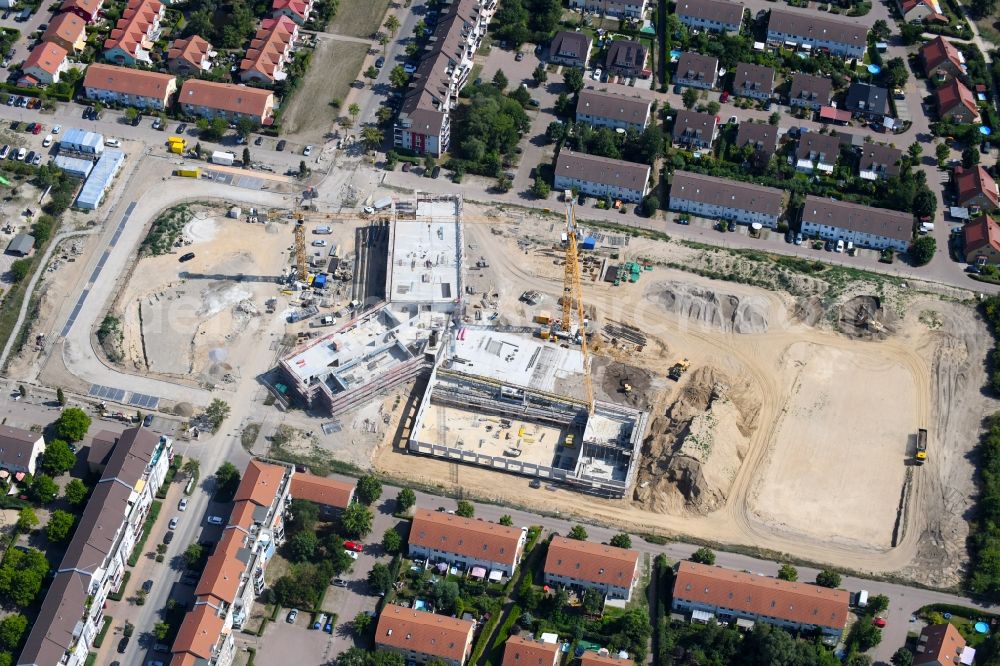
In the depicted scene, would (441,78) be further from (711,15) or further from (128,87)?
(711,15)

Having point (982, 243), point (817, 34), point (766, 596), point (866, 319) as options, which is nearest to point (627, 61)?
point (817, 34)

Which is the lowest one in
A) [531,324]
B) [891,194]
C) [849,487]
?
[849,487]

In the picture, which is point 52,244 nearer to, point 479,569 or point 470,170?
point 470,170

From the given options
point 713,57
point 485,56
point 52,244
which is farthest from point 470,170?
point 52,244

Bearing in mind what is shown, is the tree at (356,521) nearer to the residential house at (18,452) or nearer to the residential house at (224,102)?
the residential house at (18,452)

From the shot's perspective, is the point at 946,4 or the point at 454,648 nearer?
the point at 454,648

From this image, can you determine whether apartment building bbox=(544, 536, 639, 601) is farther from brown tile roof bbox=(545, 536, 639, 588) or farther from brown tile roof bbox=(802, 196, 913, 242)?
brown tile roof bbox=(802, 196, 913, 242)
